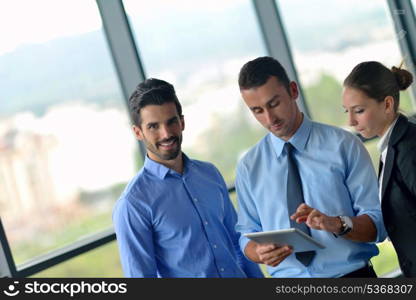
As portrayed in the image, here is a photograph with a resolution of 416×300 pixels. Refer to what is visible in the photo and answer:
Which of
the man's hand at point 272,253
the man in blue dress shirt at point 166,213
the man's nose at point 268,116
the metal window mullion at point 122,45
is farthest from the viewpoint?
the metal window mullion at point 122,45

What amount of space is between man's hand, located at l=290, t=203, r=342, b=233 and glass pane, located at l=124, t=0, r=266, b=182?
2480 millimetres

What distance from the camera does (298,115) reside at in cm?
291

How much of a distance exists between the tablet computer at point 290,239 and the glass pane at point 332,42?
3.00m

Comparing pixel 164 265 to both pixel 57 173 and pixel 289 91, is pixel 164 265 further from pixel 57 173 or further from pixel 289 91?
pixel 57 173

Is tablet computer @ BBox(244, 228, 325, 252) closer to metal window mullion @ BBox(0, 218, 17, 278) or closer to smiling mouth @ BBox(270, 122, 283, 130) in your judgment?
smiling mouth @ BBox(270, 122, 283, 130)

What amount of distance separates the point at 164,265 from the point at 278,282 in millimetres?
499

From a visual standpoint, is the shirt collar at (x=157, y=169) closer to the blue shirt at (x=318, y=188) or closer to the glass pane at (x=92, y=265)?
the blue shirt at (x=318, y=188)

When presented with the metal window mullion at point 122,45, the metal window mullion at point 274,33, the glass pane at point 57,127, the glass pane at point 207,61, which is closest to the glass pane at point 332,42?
the metal window mullion at point 274,33

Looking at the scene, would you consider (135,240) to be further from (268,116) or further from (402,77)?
(402,77)

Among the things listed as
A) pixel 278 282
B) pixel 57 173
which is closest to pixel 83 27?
pixel 57 173

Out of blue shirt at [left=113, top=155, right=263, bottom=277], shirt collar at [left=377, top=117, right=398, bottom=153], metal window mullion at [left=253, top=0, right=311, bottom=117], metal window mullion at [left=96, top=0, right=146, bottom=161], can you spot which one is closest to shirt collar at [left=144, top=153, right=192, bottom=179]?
blue shirt at [left=113, top=155, right=263, bottom=277]

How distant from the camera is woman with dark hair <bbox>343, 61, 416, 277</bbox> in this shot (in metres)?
2.70

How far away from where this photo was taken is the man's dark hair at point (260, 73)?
9.32 ft

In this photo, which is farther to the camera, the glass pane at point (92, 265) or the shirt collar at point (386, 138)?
the glass pane at point (92, 265)
